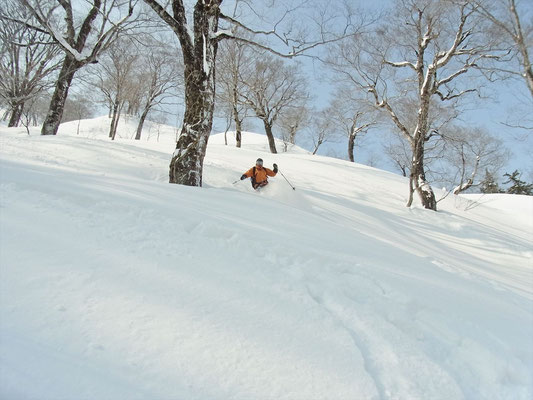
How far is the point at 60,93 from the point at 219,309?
378 inches

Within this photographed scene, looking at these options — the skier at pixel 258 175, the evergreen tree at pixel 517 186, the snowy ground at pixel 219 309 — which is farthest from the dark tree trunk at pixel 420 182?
the evergreen tree at pixel 517 186

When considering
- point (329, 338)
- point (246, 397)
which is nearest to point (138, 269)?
point (246, 397)

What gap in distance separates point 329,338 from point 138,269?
51.0 inches

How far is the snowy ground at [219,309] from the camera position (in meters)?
1.22

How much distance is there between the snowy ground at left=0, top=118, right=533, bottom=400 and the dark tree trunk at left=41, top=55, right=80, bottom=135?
21.6 feet

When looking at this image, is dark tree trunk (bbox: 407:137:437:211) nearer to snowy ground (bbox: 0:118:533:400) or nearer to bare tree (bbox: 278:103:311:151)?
snowy ground (bbox: 0:118:533:400)

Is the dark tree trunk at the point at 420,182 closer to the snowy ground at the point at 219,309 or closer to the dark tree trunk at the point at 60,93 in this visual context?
the snowy ground at the point at 219,309

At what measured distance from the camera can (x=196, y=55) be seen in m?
4.98

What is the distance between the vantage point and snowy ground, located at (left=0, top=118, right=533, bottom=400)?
1222mm

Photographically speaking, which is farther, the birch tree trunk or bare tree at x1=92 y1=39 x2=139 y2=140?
bare tree at x1=92 y1=39 x2=139 y2=140

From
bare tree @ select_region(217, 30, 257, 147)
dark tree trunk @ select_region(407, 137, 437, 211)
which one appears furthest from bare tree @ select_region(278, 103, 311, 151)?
dark tree trunk @ select_region(407, 137, 437, 211)

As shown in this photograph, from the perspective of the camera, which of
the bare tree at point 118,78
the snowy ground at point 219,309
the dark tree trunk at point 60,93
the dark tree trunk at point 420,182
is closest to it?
the snowy ground at point 219,309

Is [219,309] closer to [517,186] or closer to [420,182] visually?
[420,182]

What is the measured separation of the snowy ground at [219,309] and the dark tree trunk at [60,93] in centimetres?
657
